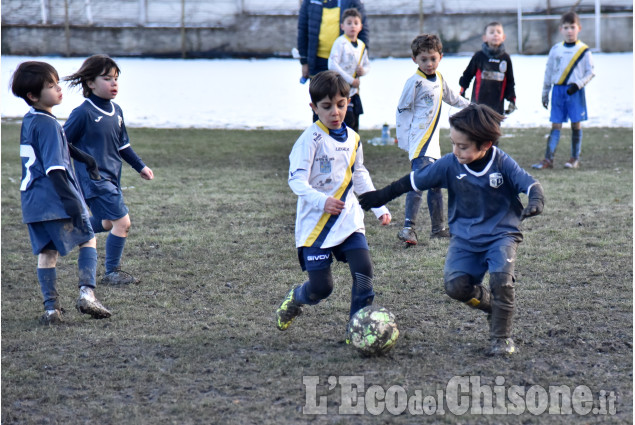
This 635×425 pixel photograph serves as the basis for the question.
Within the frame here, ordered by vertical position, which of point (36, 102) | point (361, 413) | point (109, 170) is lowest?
point (361, 413)

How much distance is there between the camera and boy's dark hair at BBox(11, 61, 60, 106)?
4395mm

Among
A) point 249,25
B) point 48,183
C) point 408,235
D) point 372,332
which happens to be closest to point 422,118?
point 408,235

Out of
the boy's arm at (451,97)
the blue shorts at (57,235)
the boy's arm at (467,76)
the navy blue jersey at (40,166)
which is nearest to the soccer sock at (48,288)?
the blue shorts at (57,235)

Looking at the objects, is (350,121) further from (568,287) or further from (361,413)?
(361,413)

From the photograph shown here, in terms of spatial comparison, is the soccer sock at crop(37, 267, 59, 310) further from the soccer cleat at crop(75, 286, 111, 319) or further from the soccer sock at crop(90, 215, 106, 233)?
the soccer sock at crop(90, 215, 106, 233)

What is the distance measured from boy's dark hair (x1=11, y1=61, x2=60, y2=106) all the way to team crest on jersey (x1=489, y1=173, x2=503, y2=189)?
2.47 m

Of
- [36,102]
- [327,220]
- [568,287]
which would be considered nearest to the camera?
[327,220]

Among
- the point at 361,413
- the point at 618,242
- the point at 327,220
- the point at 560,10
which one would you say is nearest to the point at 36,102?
the point at 327,220

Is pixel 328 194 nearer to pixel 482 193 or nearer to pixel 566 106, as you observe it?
pixel 482 193

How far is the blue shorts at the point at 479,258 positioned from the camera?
12.6 ft

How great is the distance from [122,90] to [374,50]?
17.7 feet

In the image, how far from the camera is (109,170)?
5.25 m

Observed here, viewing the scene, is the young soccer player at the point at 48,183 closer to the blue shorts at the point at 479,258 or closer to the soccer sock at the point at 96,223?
the soccer sock at the point at 96,223

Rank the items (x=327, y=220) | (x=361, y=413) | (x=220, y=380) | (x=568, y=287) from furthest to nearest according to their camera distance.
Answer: (x=568, y=287), (x=327, y=220), (x=220, y=380), (x=361, y=413)
